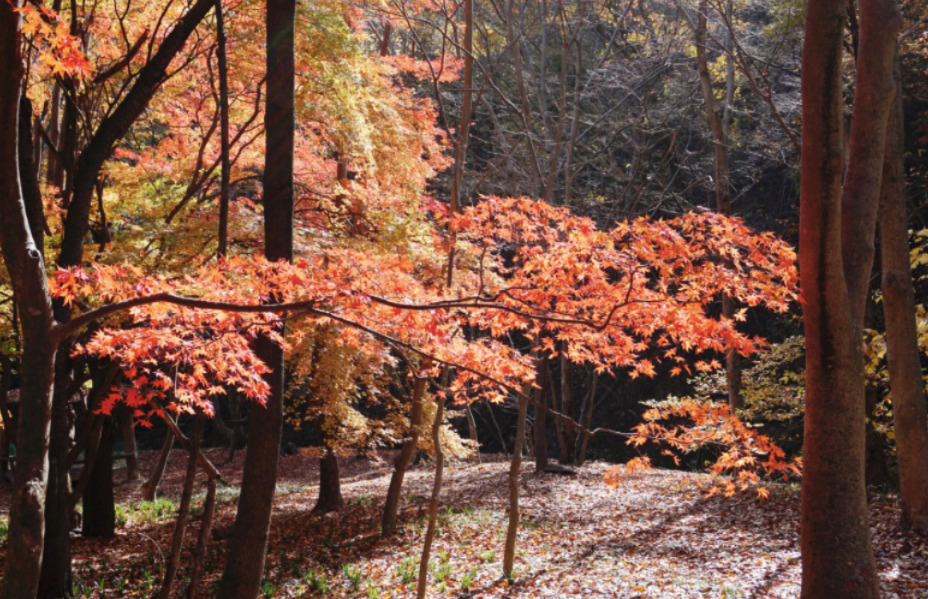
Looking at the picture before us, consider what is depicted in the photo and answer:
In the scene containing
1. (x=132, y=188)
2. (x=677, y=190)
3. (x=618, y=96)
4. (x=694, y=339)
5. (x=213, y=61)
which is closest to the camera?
(x=694, y=339)

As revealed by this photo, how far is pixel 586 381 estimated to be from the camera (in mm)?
21469

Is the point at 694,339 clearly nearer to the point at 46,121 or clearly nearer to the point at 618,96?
the point at 46,121

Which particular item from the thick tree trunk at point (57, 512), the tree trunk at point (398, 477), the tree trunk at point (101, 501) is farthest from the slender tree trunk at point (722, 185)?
the tree trunk at point (101, 501)

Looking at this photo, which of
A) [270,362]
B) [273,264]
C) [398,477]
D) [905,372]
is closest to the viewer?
[273,264]

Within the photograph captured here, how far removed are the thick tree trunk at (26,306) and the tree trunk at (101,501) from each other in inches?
260

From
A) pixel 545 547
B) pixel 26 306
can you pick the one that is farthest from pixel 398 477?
pixel 26 306

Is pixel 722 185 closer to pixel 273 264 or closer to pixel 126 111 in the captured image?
pixel 273 264

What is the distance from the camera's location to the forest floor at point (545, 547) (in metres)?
6.83

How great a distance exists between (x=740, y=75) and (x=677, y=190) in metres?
3.71

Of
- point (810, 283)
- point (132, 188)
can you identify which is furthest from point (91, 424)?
point (810, 283)

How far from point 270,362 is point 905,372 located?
6755 mm

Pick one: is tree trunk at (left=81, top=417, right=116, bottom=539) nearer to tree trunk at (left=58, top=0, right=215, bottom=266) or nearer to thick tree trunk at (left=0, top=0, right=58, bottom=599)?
tree trunk at (left=58, top=0, right=215, bottom=266)

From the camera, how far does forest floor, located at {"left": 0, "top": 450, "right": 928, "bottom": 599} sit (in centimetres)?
683

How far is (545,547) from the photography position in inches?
339
